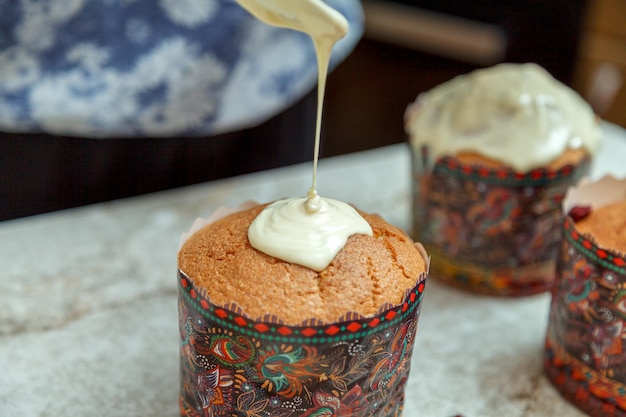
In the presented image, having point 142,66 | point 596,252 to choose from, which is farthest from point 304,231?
point 142,66

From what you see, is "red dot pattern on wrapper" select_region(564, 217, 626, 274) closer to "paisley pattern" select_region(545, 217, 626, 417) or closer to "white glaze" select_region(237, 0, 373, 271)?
"paisley pattern" select_region(545, 217, 626, 417)

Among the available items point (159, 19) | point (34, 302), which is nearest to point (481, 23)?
point (159, 19)

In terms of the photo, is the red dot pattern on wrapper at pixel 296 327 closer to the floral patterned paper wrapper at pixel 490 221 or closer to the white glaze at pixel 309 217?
the white glaze at pixel 309 217

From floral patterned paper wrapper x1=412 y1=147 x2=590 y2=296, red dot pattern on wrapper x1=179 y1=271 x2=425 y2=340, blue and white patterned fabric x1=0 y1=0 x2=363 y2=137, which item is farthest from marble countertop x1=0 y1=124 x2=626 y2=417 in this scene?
red dot pattern on wrapper x1=179 y1=271 x2=425 y2=340

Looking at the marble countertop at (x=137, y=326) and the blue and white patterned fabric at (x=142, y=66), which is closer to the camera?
the marble countertop at (x=137, y=326)

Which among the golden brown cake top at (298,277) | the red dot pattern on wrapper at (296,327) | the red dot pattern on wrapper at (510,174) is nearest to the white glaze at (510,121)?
the red dot pattern on wrapper at (510,174)

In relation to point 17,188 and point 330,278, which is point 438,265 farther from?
point 17,188
